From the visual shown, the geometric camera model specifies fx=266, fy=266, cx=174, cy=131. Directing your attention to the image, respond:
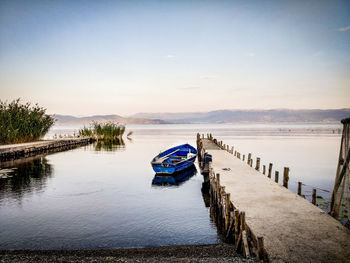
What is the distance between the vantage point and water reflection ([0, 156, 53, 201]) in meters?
17.5

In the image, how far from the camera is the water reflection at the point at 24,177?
17.5 meters

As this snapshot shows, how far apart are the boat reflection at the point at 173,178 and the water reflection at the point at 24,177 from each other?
855 centimetres

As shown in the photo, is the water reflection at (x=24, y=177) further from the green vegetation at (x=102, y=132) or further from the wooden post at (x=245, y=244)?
the green vegetation at (x=102, y=132)

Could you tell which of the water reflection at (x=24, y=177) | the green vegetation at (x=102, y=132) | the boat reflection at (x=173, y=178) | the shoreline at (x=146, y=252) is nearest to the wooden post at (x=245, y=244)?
the shoreline at (x=146, y=252)

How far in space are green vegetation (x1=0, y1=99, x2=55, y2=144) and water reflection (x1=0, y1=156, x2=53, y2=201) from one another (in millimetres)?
5804

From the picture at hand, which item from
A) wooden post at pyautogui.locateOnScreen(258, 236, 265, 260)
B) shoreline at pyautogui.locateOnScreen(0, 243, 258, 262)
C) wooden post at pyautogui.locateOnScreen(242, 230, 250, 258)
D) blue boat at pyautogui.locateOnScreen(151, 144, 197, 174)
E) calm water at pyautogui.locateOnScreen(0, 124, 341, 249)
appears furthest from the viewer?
blue boat at pyautogui.locateOnScreen(151, 144, 197, 174)

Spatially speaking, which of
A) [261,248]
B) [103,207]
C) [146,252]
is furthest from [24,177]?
[261,248]

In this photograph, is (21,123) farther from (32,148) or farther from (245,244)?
(245,244)

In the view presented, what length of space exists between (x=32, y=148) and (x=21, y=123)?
3586 millimetres

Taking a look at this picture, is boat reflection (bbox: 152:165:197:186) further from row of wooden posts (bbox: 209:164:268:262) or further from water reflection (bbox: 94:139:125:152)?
water reflection (bbox: 94:139:125:152)

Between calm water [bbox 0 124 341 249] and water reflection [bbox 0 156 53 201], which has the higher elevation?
water reflection [bbox 0 156 53 201]

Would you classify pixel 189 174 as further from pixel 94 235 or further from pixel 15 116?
pixel 15 116

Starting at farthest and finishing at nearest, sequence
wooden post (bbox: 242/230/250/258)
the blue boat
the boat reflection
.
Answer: the blue boat → the boat reflection → wooden post (bbox: 242/230/250/258)

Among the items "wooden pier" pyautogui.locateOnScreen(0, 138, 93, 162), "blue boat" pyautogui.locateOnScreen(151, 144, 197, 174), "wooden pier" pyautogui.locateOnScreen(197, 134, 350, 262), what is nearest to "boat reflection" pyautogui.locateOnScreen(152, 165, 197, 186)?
"blue boat" pyautogui.locateOnScreen(151, 144, 197, 174)
